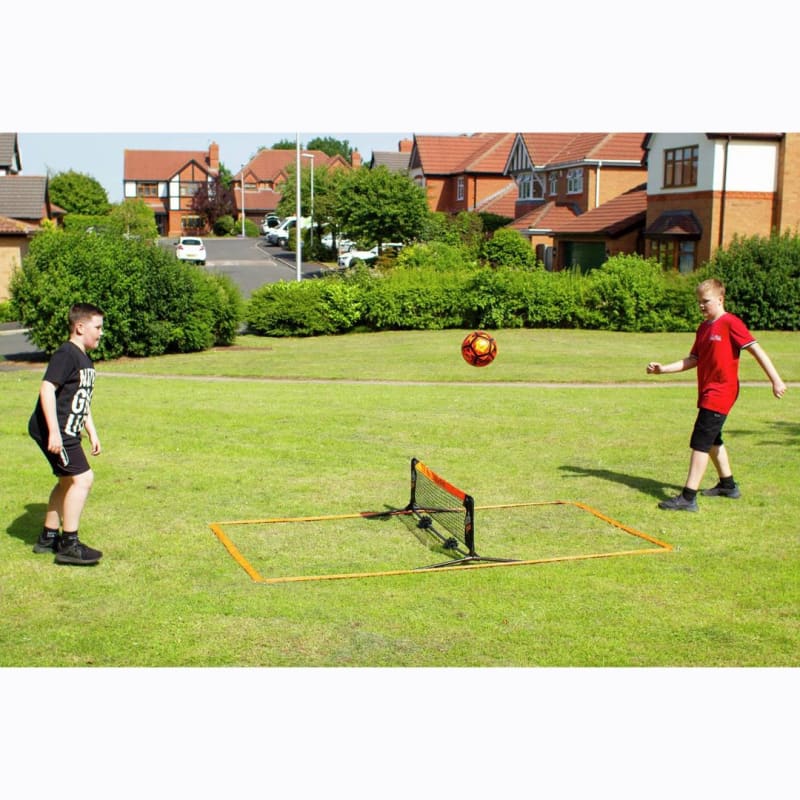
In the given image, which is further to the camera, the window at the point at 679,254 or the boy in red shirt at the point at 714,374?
the window at the point at 679,254

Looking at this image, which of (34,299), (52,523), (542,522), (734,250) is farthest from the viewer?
(734,250)

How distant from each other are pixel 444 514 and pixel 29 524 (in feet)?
11.9

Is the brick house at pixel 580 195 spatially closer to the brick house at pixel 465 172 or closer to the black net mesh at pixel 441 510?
the brick house at pixel 465 172

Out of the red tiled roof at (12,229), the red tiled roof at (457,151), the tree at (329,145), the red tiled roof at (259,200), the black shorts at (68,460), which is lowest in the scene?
the black shorts at (68,460)

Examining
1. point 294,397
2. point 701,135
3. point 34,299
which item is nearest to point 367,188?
point 701,135

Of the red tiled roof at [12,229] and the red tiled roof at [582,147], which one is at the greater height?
the red tiled roof at [582,147]

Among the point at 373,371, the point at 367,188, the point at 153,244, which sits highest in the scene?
the point at 367,188

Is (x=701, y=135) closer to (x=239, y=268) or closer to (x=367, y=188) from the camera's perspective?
(x=367, y=188)

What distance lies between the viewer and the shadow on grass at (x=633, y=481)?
1015 centimetres

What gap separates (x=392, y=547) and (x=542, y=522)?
1568 mm

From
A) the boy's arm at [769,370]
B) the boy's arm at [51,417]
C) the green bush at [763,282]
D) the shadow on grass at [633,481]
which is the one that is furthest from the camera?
the green bush at [763,282]

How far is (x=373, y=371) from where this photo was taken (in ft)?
73.7

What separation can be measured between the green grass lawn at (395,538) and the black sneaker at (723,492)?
0.12m

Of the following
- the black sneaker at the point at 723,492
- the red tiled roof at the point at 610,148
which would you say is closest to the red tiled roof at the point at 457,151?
the red tiled roof at the point at 610,148
